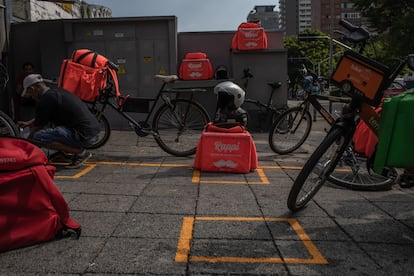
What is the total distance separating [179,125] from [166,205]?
2548mm

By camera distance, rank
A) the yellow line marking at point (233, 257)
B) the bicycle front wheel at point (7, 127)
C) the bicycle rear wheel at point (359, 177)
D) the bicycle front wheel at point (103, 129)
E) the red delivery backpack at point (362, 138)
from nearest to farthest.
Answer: the yellow line marking at point (233, 257) → the red delivery backpack at point (362, 138) → the bicycle rear wheel at point (359, 177) → the bicycle front wheel at point (7, 127) → the bicycle front wheel at point (103, 129)

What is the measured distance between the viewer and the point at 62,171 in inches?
208

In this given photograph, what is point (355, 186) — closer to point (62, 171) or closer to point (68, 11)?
point (62, 171)

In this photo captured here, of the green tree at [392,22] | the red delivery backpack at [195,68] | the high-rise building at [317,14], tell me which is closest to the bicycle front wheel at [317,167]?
the red delivery backpack at [195,68]

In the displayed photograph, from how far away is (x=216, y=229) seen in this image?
10.8 ft

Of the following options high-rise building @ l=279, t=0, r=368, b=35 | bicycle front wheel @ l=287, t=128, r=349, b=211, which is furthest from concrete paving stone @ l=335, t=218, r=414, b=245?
high-rise building @ l=279, t=0, r=368, b=35

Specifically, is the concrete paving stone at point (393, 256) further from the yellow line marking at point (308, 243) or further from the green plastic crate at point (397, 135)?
the green plastic crate at point (397, 135)

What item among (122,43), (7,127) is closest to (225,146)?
(7,127)

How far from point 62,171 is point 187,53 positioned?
6.52m

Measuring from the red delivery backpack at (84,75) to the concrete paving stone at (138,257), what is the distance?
3.46 m

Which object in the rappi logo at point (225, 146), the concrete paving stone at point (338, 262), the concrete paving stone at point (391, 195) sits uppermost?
the rappi logo at point (225, 146)

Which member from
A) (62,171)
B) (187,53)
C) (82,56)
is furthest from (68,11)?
(62,171)

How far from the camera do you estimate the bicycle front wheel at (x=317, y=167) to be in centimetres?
329

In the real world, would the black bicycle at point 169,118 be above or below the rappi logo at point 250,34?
below
